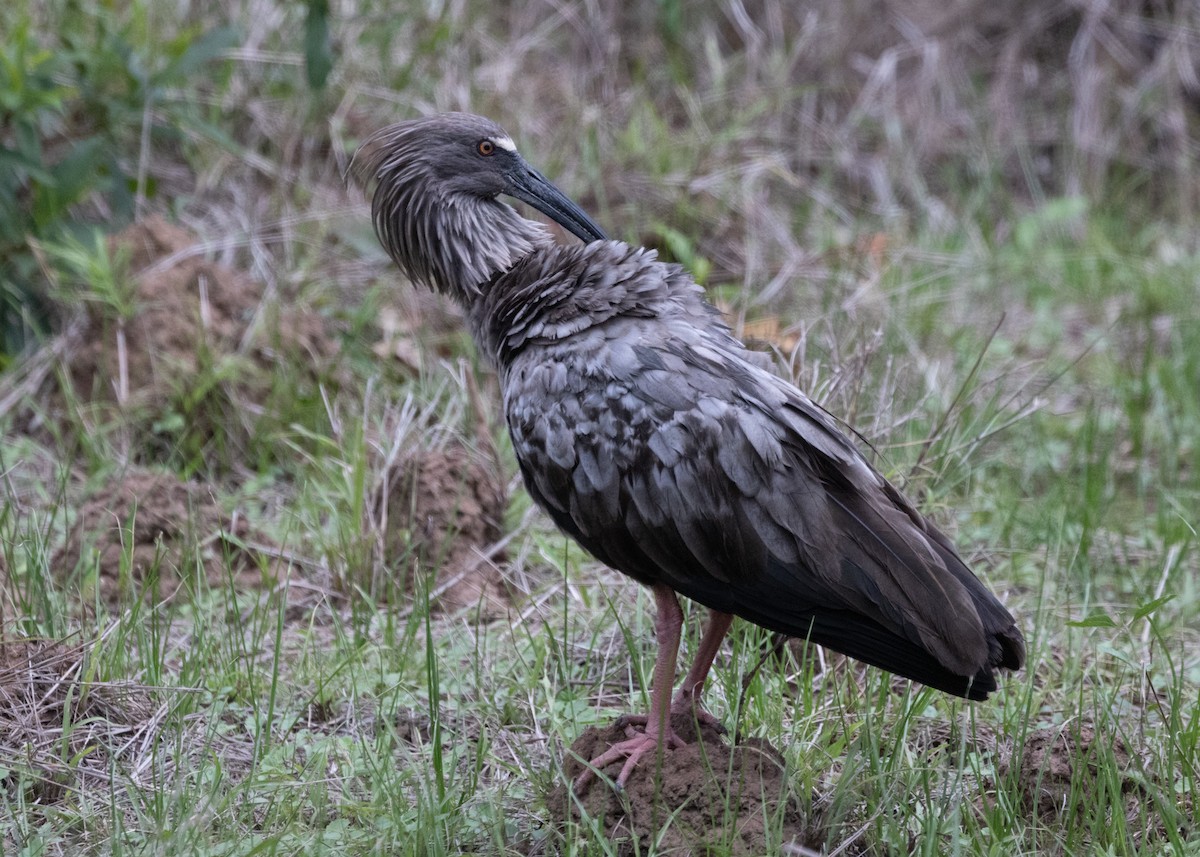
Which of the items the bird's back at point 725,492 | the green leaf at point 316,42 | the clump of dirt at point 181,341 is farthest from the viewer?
the green leaf at point 316,42

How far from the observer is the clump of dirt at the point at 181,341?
17.5 feet

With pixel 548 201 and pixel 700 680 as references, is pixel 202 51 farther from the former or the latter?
pixel 700 680

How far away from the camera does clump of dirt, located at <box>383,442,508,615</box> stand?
4473mm

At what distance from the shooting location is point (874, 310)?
581cm

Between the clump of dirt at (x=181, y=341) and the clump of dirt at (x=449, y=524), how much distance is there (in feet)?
3.52

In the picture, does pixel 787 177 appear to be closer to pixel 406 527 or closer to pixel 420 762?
pixel 406 527

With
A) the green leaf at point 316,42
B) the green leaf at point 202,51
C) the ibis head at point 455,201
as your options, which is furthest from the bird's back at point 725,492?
the green leaf at point 202,51

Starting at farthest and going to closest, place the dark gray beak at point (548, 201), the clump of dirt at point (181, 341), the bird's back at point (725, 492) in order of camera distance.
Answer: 1. the clump of dirt at point (181, 341)
2. the dark gray beak at point (548, 201)
3. the bird's back at point (725, 492)

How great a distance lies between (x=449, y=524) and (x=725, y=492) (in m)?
1.58

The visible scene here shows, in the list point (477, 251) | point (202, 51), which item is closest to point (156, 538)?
point (477, 251)

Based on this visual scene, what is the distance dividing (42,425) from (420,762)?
2.87 metres

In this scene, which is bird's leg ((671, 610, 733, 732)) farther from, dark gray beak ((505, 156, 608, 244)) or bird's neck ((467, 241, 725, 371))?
dark gray beak ((505, 156, 608, 244))

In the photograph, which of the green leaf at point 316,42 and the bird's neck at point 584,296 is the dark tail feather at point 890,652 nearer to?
the bird's neck at point 584,296

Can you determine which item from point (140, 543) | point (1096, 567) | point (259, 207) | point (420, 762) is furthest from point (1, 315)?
point (1096, 567)
